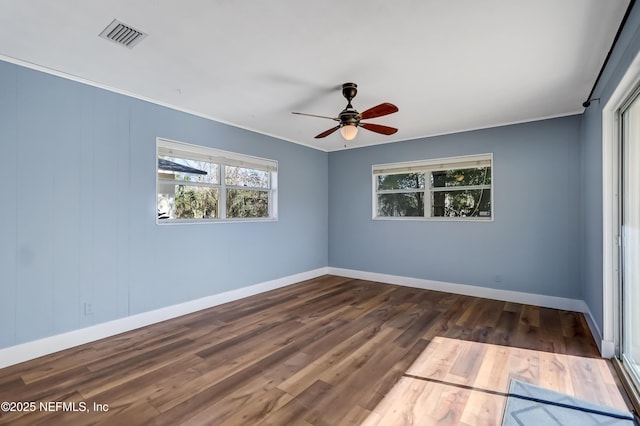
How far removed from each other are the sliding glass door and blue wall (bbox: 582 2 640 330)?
24cm

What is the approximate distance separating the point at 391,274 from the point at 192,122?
13.3ft

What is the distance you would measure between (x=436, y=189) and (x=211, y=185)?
3.58 m

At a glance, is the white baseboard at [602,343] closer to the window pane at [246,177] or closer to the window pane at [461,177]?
the window pane at [461,177]

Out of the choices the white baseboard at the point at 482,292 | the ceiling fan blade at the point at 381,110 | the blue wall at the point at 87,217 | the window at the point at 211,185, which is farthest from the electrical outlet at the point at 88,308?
the white baseboard at the point at 482,292

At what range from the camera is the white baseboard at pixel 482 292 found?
157 inches

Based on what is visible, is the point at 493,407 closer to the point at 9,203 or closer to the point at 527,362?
the point at 527,362

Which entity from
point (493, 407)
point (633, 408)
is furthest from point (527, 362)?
point (493, 407)

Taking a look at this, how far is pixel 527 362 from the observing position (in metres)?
2.59

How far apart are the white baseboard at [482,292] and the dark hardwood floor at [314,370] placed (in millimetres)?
217

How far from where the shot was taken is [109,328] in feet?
10.4

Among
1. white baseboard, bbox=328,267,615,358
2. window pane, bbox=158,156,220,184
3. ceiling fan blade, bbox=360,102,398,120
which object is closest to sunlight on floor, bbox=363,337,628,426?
white baseboard, bbox=328,267,615,358

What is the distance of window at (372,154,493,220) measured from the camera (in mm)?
4660

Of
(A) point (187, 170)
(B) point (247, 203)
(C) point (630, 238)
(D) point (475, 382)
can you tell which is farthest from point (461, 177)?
(A) point (187, 170)

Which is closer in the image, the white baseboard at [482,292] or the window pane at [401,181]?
the white baseboard at [482,292]
